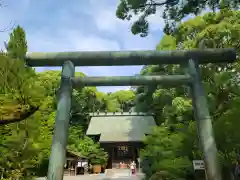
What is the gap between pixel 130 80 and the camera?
7.61 m

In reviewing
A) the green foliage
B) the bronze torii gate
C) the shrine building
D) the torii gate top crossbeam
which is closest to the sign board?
the bronze torii gate

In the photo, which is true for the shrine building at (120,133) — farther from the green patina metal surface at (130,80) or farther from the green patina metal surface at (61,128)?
the green patina metal surface at (61,128)

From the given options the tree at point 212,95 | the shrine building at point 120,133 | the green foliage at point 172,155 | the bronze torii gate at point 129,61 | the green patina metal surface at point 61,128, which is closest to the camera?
A: the green patina metal surface at point 61,128

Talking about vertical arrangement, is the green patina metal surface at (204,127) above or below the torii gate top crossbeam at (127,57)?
below

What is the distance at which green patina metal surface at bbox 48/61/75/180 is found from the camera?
6.34 metres

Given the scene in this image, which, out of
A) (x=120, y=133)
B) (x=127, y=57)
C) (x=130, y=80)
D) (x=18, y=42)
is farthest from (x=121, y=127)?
(x=127, y=57)

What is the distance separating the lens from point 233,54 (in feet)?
25.2

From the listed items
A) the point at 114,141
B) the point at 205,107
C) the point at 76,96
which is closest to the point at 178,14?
the point at 205,107

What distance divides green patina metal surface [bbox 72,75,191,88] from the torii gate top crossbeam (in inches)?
18.5

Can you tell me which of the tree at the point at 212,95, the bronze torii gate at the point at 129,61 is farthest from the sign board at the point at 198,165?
the bronze torii gate at the point at 129,61

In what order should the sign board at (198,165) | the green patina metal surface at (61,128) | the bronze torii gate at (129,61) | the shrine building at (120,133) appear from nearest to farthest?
the green patina metal surface at (61,128), the sign board at (198,165), the bronze torii gate at (129,61), the shrine building at (120,133)

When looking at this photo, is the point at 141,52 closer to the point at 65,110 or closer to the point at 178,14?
the point at 178,14

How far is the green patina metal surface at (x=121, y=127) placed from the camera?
25109mm

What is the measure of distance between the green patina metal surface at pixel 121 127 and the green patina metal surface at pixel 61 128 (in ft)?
58.1
